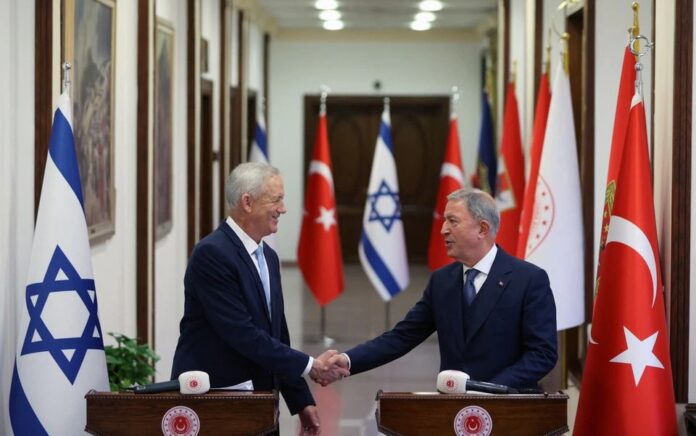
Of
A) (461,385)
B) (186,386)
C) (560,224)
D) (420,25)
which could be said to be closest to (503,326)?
(461,385)

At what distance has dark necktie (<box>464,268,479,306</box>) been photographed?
13.4ft

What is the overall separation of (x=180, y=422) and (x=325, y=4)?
37.8ft

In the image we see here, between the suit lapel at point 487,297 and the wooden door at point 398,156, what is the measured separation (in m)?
14.1

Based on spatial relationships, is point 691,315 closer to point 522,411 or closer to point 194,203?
point 522,411

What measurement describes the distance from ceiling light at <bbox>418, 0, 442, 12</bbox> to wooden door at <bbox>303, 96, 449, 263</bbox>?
3208mm

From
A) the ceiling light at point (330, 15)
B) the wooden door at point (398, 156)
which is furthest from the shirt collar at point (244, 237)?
the wooden door at point (398, 156)

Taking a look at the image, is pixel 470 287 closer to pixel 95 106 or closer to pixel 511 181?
pixel 95 106

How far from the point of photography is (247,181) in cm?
419

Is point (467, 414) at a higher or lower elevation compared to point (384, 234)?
lower

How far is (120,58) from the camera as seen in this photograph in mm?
6953

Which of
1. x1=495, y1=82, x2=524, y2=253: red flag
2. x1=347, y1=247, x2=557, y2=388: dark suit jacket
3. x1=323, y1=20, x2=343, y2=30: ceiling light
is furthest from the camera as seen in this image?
x1=323, y1=20, x2=343, y2=30: ceiling light

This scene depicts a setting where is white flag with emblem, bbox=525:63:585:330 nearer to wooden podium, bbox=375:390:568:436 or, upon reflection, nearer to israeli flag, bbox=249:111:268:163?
wooden podium, bbox=375:390:568:436

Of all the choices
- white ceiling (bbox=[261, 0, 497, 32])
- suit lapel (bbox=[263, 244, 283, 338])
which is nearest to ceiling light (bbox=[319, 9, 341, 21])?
white ceiling (bbox=[261, 0, 497, 32])

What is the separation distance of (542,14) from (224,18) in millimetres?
3753
